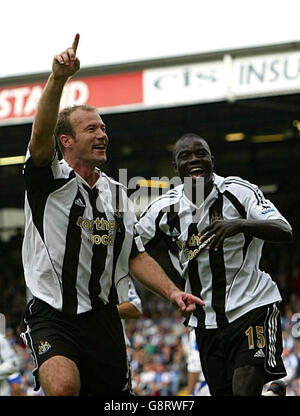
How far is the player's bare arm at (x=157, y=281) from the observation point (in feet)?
16.6

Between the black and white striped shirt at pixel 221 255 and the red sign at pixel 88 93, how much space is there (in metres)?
8.41

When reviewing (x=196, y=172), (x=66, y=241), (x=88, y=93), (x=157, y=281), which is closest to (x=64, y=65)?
(x=66, y=241)

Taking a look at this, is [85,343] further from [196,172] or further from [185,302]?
[196,172]

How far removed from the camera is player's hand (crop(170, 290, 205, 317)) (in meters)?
5.01

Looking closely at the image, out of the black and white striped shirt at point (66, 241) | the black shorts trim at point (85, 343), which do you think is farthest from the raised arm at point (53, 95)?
the black shorts trim at point (85, 343)

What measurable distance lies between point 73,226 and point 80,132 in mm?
588

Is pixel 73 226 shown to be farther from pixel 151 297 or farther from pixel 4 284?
pixel 4 284

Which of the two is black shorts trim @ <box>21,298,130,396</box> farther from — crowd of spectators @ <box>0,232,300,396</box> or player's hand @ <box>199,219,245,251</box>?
crowd of spectators @ <box>0,232,300,396</box>

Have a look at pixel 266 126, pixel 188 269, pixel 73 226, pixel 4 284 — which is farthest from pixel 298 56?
pixel 4 284

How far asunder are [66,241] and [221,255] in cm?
127

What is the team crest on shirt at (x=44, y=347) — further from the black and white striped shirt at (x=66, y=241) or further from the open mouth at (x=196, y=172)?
the open mouth at (x=196, y=172)

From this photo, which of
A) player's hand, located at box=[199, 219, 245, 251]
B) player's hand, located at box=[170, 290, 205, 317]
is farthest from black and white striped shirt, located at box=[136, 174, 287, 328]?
player's hand, located at box=[170, 290, 205, 317]

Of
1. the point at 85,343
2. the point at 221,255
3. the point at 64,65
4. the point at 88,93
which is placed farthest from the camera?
the point at 88,93

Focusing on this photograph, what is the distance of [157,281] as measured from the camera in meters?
5.40
